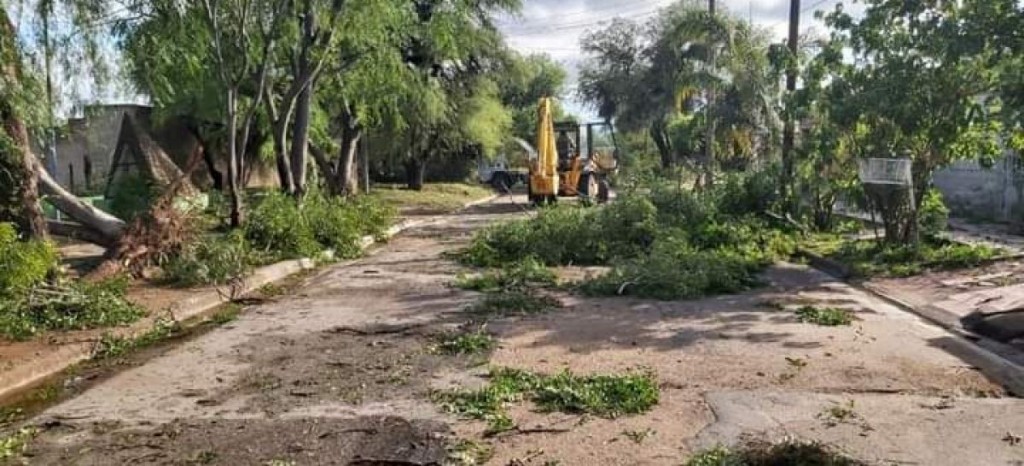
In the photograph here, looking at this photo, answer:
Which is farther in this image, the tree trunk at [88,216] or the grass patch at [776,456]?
the tree trunk at [88,216]

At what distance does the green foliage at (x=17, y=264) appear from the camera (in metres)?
8.62

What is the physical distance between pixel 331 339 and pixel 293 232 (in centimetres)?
695

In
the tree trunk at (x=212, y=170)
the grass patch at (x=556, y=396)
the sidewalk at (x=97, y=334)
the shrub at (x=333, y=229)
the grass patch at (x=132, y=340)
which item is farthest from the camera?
the tree trunk at (x=212, y=170)

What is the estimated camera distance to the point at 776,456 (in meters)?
4.94

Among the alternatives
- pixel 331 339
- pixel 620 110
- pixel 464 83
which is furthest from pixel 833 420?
pixel 620 110

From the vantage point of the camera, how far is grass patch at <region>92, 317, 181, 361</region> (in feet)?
27.4

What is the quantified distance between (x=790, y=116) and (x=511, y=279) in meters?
7.13

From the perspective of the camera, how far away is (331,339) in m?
8.76

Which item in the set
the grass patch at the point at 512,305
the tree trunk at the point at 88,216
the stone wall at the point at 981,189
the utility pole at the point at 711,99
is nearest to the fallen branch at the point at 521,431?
the grass patch at the point at 512,305

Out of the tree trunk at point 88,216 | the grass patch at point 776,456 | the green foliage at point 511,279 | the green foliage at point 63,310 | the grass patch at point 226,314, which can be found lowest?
the grass patch at point 226,314

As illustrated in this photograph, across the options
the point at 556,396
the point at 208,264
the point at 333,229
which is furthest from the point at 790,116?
the point at 556,396

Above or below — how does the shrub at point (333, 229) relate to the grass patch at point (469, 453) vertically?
above

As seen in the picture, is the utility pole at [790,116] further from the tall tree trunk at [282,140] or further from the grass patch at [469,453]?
the grass patch at [469,453]

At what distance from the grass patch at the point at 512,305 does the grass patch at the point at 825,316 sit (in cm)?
293
